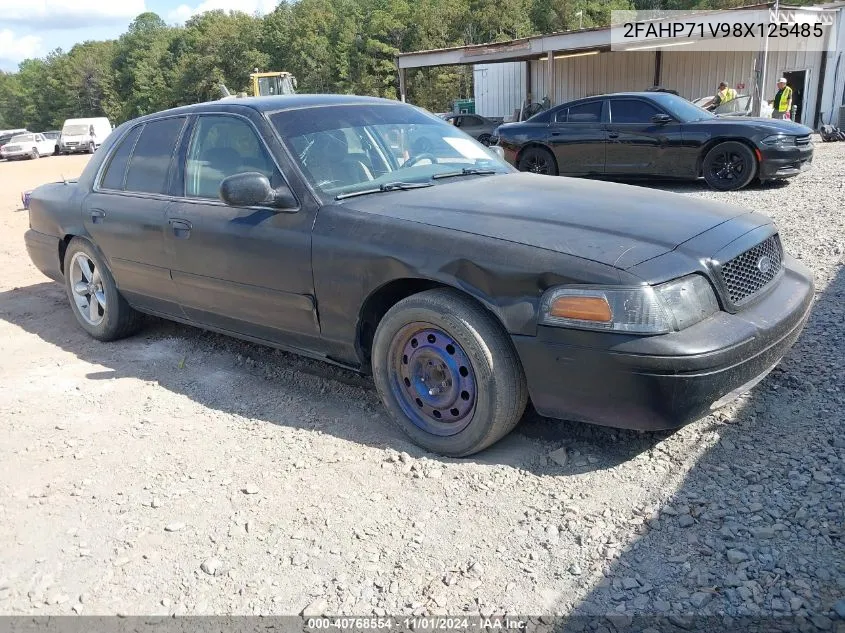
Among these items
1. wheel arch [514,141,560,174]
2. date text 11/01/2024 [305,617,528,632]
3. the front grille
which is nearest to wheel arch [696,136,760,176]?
wheel arch [514,141,560,174]

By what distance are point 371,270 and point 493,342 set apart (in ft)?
2.35

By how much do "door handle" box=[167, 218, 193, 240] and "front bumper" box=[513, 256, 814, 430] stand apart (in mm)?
2253

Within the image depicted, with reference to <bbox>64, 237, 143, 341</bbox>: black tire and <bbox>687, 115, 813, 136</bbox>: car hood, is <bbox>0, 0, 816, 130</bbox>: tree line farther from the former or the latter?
<bbox>64, 237, 143, 341</bbox>: black tire

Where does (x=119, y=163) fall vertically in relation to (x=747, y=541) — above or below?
above

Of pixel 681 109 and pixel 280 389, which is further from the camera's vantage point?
pixel 681 109

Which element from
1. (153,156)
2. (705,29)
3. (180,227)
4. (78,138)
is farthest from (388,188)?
(78,138)

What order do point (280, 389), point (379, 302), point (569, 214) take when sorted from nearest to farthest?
point (569, 214) < point (379, 302) < point (280, 389)

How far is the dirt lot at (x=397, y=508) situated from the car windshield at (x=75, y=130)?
4218 centimetres

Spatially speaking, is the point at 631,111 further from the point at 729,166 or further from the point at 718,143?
the point at 729,166

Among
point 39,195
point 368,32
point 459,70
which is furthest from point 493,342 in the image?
point 368,32

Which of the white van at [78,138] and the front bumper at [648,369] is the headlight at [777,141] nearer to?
the front bumper at [648,369]

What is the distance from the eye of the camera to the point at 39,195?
571cm

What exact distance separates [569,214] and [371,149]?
4.23 ft

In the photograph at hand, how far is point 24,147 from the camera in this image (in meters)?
39.1
